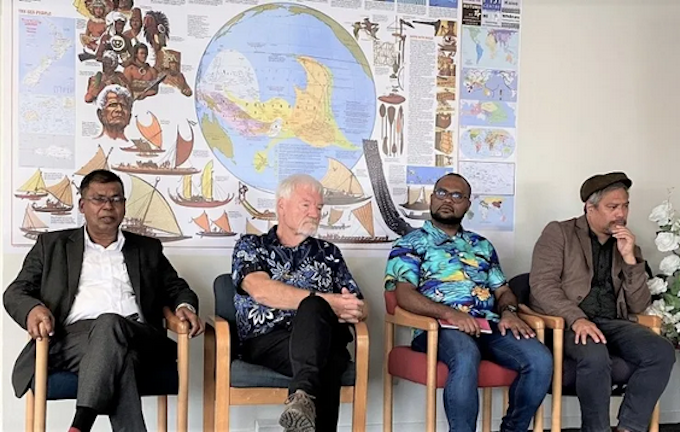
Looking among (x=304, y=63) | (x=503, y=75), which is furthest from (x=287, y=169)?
(x=503, y=75)

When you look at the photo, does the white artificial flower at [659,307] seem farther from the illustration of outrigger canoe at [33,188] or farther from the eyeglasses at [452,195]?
the illustration of outrigger canoe at [33,188]

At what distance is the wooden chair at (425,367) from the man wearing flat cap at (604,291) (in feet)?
0.60

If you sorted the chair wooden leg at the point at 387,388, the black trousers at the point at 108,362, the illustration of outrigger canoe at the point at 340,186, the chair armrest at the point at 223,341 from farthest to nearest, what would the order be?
1. the illustration of outrigger canoe at the point at 340,186
2. the chair wooden leg at the point at 387,388
3. the chair armrest at the point at 223,341
4. the black trousers at the point at 108,362

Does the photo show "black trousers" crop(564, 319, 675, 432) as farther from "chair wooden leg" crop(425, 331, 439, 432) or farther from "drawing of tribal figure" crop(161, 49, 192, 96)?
"drawing of tribal figure" crop(161, 49, 192, 96)

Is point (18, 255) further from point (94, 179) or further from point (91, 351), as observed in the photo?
point (91, 351)

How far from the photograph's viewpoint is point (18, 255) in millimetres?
3500

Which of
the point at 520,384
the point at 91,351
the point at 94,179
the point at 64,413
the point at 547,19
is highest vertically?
the point at 547,19

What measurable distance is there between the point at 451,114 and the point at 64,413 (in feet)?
7.54

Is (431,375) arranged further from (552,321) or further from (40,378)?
(40,378)

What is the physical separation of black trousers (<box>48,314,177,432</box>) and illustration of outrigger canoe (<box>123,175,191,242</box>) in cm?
69

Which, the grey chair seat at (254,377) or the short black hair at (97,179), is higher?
the short black hair at (97,179)

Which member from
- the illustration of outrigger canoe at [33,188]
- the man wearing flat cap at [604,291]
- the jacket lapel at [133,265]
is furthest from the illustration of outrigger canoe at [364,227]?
the illustration of outrigger canoe at [33,188]

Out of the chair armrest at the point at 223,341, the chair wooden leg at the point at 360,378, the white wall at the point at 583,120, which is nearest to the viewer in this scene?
the chair armrest at the point at 223,341

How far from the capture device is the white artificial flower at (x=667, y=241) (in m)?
3.95
